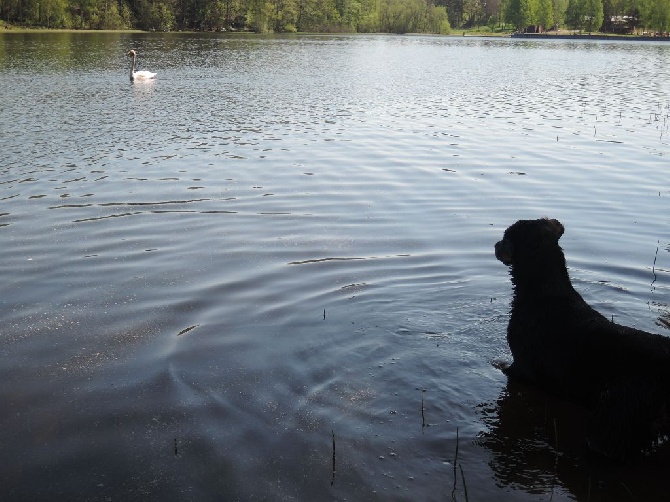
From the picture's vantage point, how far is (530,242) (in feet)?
21.7

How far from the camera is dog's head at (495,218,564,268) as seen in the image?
655 centimetres

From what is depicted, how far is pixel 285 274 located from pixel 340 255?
45.1 inches

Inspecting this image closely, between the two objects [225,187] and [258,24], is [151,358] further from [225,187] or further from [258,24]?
[258,24]

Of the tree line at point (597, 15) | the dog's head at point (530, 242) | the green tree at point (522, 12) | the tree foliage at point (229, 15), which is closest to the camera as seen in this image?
the dog's head at point (530, 242)

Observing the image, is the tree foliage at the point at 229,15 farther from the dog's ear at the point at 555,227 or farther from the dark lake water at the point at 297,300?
the dog's ear at the point at 555,227

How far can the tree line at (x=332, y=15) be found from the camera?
95.0 metres

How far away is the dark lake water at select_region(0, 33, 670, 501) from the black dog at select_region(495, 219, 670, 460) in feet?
1.22

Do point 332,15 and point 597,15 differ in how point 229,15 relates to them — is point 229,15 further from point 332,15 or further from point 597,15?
point 597,15

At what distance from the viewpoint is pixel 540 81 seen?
1437 inches

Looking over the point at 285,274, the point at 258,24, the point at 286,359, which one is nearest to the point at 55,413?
the point at 286,359

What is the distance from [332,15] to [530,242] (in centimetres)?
14021

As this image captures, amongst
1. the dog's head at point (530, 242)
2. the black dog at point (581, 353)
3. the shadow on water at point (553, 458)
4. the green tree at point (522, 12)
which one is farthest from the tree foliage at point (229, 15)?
the shadow on water at point (553, 458)

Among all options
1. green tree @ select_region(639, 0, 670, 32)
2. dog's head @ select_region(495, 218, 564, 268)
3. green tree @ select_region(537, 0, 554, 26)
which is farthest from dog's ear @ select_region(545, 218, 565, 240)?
green tree @ select_region(537, 0, 554, 26)

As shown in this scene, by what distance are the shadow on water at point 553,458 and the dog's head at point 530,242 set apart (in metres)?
1.24
